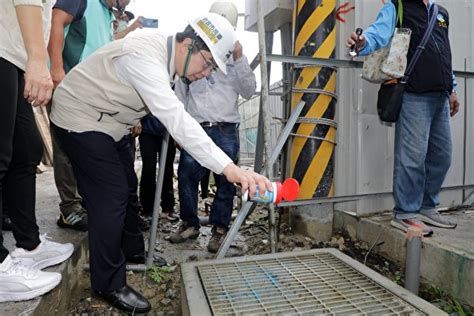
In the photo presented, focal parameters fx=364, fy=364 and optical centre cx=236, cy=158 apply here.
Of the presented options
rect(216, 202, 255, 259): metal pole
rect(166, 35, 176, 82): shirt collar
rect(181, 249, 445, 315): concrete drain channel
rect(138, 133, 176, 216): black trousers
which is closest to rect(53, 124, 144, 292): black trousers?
rect(181, 249, 445, 315): concrete drain channel

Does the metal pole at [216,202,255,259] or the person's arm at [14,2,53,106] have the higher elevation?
the person's arm at [14,2,53,106]

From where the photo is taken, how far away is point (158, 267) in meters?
2.53

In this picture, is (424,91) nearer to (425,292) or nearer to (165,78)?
A: (425,292)

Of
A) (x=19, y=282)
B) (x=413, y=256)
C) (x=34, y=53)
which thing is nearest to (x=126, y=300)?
(x=19, y=282)

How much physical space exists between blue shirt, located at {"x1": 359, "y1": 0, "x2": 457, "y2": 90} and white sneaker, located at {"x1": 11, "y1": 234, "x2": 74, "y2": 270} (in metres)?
2.14

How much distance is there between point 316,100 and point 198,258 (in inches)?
61.8

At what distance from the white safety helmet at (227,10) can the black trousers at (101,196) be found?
177cm

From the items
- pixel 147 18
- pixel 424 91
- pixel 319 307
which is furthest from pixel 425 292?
pixel 147 18

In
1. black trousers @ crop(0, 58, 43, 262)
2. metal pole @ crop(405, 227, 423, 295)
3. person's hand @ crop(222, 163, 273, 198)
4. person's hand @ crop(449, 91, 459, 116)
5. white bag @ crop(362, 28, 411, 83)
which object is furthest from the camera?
person's hand @ crop(449, 91, 459, 116)

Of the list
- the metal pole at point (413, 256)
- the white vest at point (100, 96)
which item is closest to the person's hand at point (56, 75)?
the white vest at point (100, 96)

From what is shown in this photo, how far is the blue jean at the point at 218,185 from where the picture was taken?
2.99 metres

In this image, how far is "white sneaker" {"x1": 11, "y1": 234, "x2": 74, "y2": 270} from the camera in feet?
5.70

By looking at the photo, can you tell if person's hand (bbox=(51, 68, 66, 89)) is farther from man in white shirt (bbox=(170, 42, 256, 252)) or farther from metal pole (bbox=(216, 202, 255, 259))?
metal pole (bbox=(216, 202, 255, 259))

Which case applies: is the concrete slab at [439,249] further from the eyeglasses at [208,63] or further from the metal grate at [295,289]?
the eyeglasses at [208,63]
